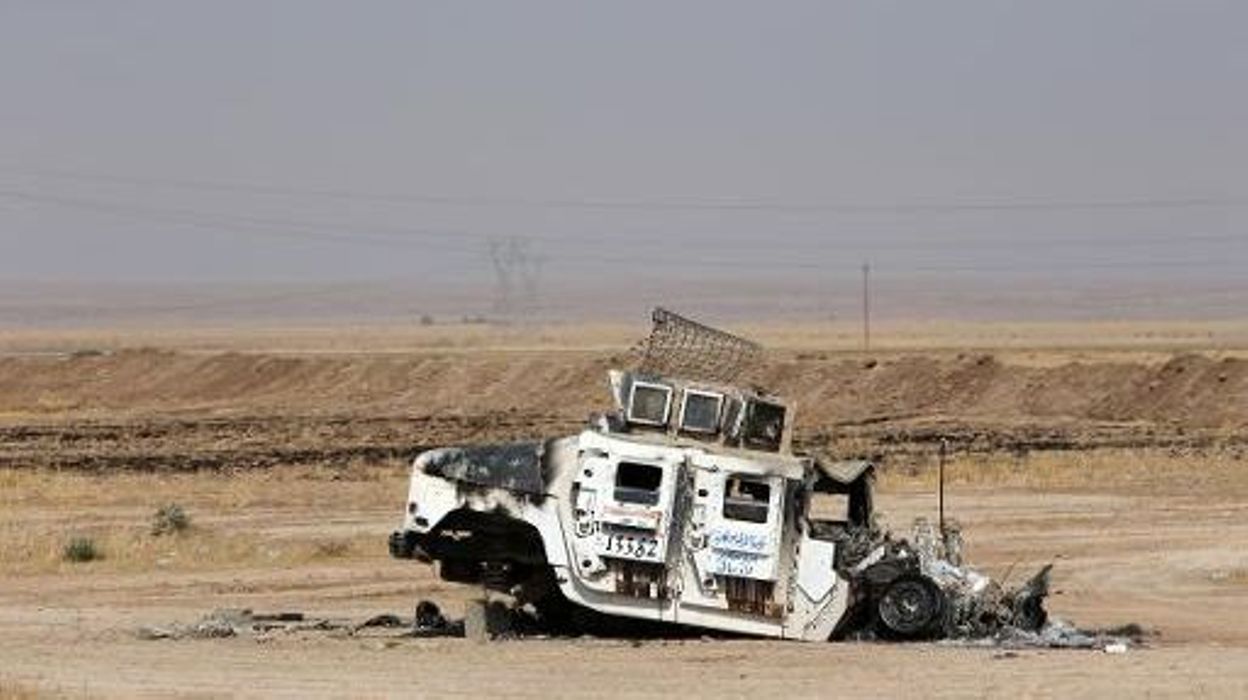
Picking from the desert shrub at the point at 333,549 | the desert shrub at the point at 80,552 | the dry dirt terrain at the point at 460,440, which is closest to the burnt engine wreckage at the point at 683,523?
the dry dirt terrain at the point at 460,440

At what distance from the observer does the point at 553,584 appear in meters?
24.6

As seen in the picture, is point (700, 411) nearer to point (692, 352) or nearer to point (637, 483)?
point (692, 352)

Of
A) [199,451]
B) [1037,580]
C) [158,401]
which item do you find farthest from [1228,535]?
[158,401]

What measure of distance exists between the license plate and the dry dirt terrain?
919 millimetres

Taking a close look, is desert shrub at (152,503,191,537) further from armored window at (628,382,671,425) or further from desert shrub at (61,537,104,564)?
armored window at (628,382,671,425)

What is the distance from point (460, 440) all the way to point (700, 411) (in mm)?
41834

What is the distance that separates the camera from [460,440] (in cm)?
6538

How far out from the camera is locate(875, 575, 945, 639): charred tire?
79.4 ft

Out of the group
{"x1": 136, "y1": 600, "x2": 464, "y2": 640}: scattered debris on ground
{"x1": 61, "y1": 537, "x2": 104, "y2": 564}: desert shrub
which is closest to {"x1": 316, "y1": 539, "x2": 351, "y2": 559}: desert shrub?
{"x1": 61, "y1": 537, "x2": 104, "y2": 564}: desert shrub

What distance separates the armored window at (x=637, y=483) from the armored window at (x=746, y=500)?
2.21 ft

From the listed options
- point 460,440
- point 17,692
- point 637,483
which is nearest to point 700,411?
point 637,483

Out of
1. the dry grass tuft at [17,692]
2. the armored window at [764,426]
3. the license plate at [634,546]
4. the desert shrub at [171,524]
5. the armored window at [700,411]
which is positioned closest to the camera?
the dry grass tuft at [17,692]

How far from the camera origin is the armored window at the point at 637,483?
23.6 m

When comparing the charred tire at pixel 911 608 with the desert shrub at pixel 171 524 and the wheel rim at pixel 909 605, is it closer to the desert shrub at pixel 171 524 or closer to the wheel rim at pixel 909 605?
the wheel rim at pixel 909 605
